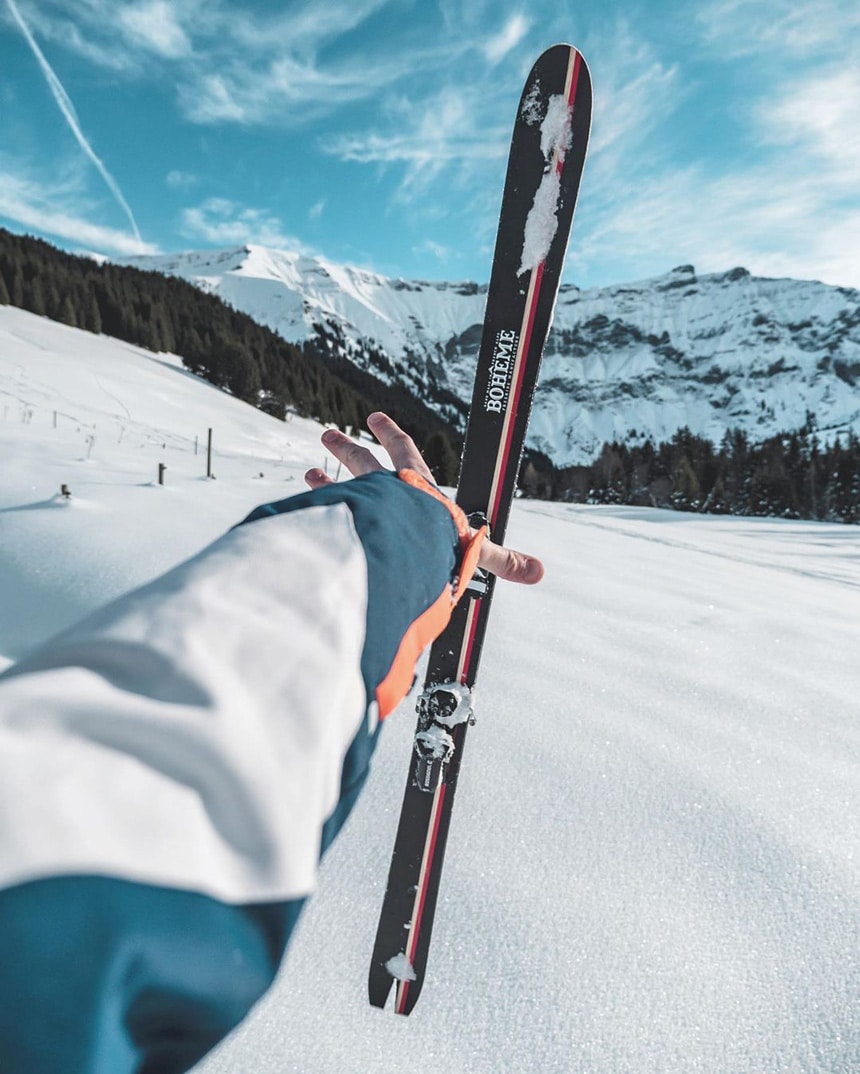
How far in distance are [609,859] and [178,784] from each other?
1717 millimetres

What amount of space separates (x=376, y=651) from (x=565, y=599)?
11.8ft

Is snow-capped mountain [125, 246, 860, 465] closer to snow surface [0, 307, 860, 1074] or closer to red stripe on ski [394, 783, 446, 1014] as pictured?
snow surface [0, 307, 860, 1074]

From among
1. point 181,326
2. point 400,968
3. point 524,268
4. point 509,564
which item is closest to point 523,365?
point 524,268

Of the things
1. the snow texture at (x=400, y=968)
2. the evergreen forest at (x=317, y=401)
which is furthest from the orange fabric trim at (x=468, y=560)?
the evergreen forest at (x=317, y=401)

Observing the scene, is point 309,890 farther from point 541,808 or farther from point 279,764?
point 541,808

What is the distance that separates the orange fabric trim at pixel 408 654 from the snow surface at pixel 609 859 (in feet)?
3.72

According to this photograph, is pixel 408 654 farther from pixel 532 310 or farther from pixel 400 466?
pixel 532 310

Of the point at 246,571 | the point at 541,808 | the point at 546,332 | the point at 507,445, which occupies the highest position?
the point at 546,332

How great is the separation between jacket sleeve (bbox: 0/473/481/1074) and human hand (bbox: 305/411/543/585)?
2.43ft

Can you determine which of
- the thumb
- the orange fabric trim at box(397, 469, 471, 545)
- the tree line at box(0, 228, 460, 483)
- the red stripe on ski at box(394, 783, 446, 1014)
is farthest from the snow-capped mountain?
the orange fabric trim at box(397, 469, 471, 545)

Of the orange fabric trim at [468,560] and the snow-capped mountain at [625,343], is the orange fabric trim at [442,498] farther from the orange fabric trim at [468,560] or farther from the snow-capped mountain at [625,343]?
the snow-capped mountain at [625,343]

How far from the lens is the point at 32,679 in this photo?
17.8 inches

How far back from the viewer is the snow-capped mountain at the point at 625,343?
449 ft

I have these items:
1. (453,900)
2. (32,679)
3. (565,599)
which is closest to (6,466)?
(565,599)
